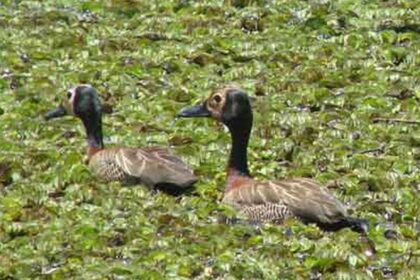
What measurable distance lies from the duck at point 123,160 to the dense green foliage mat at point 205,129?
0.42ft

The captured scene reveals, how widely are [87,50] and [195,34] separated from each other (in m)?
1.48

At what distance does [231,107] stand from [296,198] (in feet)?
5.01

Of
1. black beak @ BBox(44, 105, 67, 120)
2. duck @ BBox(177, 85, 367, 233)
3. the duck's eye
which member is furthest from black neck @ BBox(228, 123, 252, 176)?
black beak @ BBox(44, 105, 67, 120)

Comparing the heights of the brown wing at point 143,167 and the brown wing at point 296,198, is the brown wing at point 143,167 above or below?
above

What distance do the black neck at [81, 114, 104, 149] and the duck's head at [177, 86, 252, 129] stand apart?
111cm

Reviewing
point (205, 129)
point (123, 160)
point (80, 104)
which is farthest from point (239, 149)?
point (80, 104)

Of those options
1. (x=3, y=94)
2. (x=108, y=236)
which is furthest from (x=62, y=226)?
Result: (x=3, y=94)

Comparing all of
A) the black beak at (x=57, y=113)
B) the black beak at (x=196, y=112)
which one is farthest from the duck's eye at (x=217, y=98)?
the black beak at (x=57, y=113)

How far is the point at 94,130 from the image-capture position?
14.7 m

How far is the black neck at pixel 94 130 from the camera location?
14.5 m

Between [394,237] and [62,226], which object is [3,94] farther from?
[394,237]

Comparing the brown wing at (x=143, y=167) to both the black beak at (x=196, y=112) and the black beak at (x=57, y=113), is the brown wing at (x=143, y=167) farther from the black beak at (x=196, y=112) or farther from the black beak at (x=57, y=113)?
the black beak at (x=57, y=113)

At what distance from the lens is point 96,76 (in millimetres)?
17000

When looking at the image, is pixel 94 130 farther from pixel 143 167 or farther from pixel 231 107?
pixel 231 107
